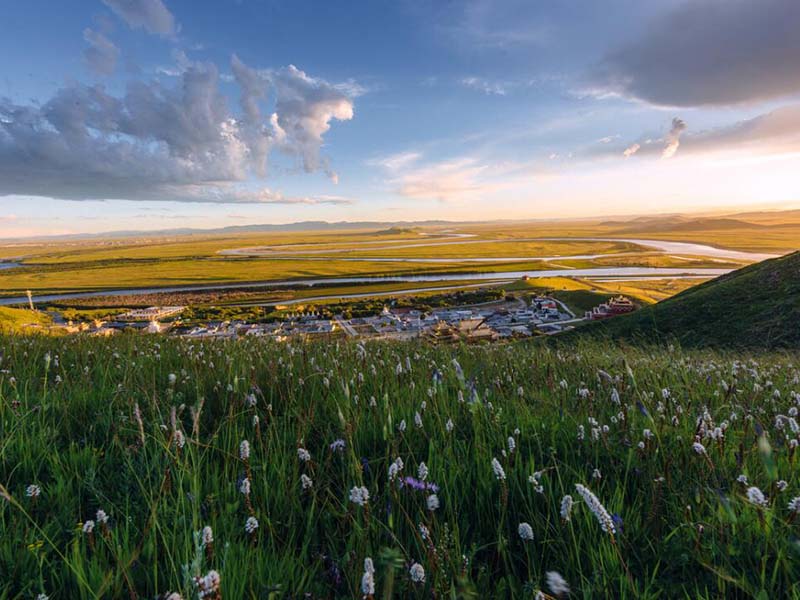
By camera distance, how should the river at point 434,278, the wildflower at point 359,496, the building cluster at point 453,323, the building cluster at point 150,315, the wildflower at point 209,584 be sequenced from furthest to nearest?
the river at point 434,278 < the building cluster at point 150,315 < the building cluster at point 453,323 < the wildflower at point 359,496 < the wildflower at point 209,584

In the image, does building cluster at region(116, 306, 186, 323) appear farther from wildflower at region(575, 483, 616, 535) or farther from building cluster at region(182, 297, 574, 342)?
wildflower at region(575, 483, 616, 535)

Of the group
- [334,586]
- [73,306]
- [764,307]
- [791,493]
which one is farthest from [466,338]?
[73,306]

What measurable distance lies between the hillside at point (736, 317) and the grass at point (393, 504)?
16.0 metres

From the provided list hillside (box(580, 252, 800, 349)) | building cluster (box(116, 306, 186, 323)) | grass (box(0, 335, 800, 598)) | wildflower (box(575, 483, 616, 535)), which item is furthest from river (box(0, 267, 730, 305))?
wildflower (box(575, 483, 616, 535))

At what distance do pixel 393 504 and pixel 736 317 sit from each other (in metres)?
27.1

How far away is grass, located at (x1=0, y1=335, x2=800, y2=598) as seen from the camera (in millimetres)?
1643

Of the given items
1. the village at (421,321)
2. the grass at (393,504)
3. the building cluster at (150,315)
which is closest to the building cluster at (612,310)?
the village at (421,321)

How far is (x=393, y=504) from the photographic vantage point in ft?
6.88

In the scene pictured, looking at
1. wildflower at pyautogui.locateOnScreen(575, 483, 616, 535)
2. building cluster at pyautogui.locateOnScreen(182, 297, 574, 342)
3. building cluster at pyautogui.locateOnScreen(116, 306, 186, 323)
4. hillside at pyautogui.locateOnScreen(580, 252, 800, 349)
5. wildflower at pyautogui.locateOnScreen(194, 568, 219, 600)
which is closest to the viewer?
wildflower at pyautogui.locateOnScreen(194, 568, 219, 600)

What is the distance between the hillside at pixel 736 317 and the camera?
18.9 metres

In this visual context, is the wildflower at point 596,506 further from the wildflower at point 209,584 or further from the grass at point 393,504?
the wildflower at point 209,584

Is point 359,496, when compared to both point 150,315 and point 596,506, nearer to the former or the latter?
Result: point 596,506

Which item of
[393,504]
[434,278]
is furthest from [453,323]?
[434,278]

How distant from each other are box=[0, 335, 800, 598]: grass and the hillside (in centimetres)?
1598
